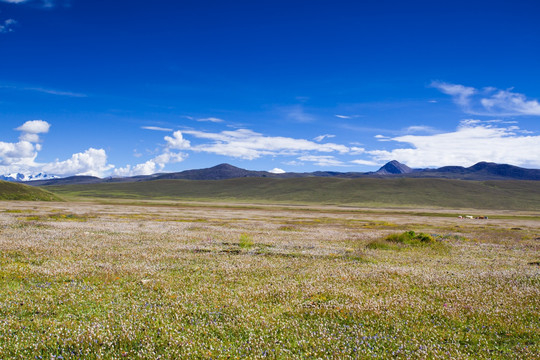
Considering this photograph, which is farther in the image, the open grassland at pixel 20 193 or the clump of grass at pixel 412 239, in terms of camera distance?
the open grassland at pixel 20 193

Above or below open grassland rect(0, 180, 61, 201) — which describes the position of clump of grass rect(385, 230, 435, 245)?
below

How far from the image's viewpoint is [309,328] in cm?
816

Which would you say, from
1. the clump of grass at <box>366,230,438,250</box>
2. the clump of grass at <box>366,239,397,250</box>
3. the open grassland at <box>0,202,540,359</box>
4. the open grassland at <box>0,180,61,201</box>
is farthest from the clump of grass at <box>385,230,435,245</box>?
the open grassland at <box>0,180,61,201</box>

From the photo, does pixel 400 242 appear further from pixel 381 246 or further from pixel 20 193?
pixel 20 193

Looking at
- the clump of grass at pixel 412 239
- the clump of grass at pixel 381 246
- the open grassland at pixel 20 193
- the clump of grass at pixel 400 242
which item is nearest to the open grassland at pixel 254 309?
the clump of grass at pixel 381 246

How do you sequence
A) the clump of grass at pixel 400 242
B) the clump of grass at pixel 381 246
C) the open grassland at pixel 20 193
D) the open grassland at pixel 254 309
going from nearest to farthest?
the open grassland at pixel 254 309 → the clump of grass at pixel 381 246 → the clump of grass at pixel 400 242 → the open grassland at pixel 20 193

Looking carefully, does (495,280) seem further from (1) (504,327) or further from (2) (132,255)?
(2) (132,255)

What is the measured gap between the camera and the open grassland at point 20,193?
131m

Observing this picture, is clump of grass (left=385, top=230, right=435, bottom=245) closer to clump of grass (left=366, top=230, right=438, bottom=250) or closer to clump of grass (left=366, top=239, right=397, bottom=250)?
clump of grass (left=366, top=230, right=438, bottom=250)

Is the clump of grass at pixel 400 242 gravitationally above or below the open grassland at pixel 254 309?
below

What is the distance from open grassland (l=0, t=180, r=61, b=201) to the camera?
131300mm

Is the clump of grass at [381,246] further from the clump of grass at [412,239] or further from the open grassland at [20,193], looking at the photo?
the open grassland at [20,193]

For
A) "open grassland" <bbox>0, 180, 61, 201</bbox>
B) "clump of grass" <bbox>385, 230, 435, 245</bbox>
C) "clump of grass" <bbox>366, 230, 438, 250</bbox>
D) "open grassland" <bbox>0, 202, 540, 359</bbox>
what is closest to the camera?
"open grassland" <bbox>0, 202, 540, 359</bbox>

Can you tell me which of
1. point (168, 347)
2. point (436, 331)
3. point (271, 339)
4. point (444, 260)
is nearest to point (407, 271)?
point (444, 260)
